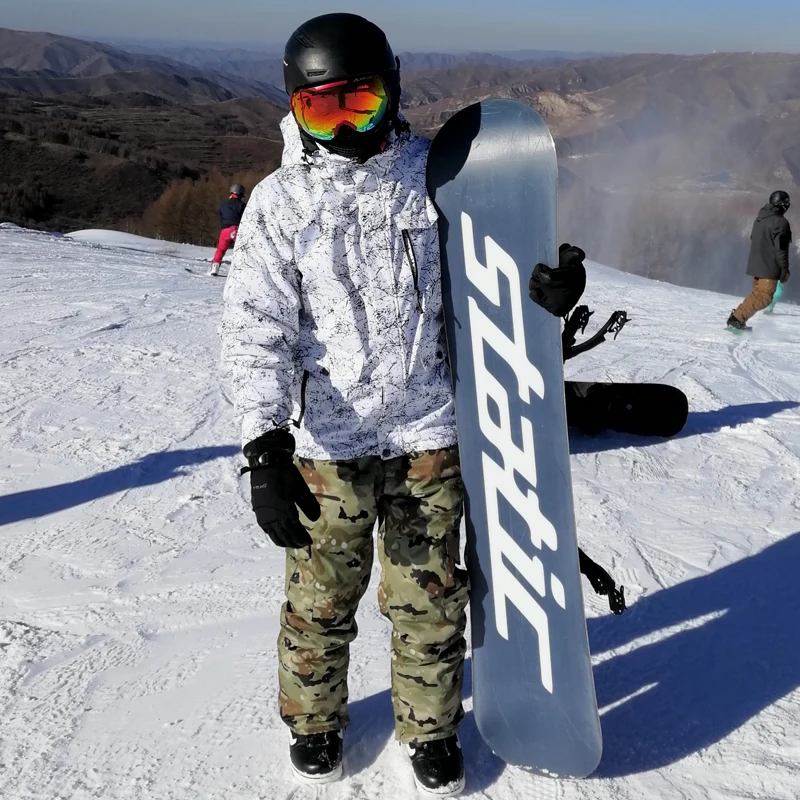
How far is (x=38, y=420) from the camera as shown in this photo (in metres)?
4.61

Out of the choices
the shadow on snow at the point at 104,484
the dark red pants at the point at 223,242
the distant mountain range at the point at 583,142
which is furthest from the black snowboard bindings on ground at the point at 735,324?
the distant mountain range at the point at 583,142

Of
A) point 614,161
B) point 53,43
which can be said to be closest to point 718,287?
point 614,161

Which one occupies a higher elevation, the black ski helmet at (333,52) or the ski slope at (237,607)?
the black ski helmet at (333,52)

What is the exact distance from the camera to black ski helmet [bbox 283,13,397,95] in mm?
1573

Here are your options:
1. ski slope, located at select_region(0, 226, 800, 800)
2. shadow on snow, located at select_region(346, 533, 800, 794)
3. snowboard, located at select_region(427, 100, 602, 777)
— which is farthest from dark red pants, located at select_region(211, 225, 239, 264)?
snowboard, located at select_region(427, 100, 602, 777)

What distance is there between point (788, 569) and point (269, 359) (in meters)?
2.41

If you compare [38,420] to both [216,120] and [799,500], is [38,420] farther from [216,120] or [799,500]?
[216,120]

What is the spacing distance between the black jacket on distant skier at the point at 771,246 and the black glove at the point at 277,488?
26.1ft

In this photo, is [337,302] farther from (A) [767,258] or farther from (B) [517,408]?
(A) [767,258]

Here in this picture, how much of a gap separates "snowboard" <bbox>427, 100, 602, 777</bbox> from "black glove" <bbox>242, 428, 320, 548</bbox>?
41 cm

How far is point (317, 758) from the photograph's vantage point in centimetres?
187

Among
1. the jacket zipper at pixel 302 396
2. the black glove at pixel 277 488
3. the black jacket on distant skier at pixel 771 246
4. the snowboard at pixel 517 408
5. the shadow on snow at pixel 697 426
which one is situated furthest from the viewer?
the black jacket on distant skier at pixel 771 246

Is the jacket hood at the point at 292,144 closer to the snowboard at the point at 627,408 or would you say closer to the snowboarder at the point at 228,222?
the snowboard at the point at 627,408

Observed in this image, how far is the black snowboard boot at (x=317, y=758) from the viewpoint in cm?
187
